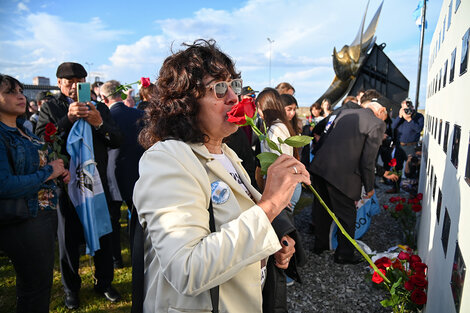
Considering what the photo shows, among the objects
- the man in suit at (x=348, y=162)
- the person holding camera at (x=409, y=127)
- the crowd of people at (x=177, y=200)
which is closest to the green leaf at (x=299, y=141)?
the crowd of people at (x=177, y=200)

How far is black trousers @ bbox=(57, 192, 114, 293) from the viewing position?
318 cm

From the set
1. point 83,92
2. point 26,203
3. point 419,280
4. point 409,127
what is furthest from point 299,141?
point 409,127

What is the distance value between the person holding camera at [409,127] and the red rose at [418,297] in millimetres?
6806

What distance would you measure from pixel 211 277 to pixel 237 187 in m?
0.41

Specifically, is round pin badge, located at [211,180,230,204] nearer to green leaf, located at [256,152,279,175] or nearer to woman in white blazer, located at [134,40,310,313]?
woman in white blazer, located at [134,40,310,313]

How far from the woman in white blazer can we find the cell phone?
1.65m

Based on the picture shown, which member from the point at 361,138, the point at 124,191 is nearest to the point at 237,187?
the point at 124,191

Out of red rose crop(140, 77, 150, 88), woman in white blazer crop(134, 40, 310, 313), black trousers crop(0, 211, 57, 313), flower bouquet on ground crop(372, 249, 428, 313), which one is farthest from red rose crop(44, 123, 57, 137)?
flower bouquet on ground crop(372, 249, 428, 313)

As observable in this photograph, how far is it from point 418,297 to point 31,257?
275 centimetres

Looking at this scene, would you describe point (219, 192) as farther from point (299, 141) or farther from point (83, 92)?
point (83, 92)

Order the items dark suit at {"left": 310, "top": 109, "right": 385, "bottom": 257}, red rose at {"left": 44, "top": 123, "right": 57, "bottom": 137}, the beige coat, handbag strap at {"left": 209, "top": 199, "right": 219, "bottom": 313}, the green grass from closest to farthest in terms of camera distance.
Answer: the beige coat → handbag strap at {"left": 209, "top": 199, "right": 219, "bottom": 313} → red rose at {"left": 44, "top": 123, "right": 57, "bottom": 137} → the green grass → dark suit at {"left": 310, "top": 109, "right": 385, "bottom": 257}

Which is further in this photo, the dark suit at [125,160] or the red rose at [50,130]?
the dark suit at [125,160]

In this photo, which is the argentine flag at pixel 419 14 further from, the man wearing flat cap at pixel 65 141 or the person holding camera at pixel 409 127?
the man wearing flat cap at pixel 65 141

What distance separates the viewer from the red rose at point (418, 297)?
216cm
